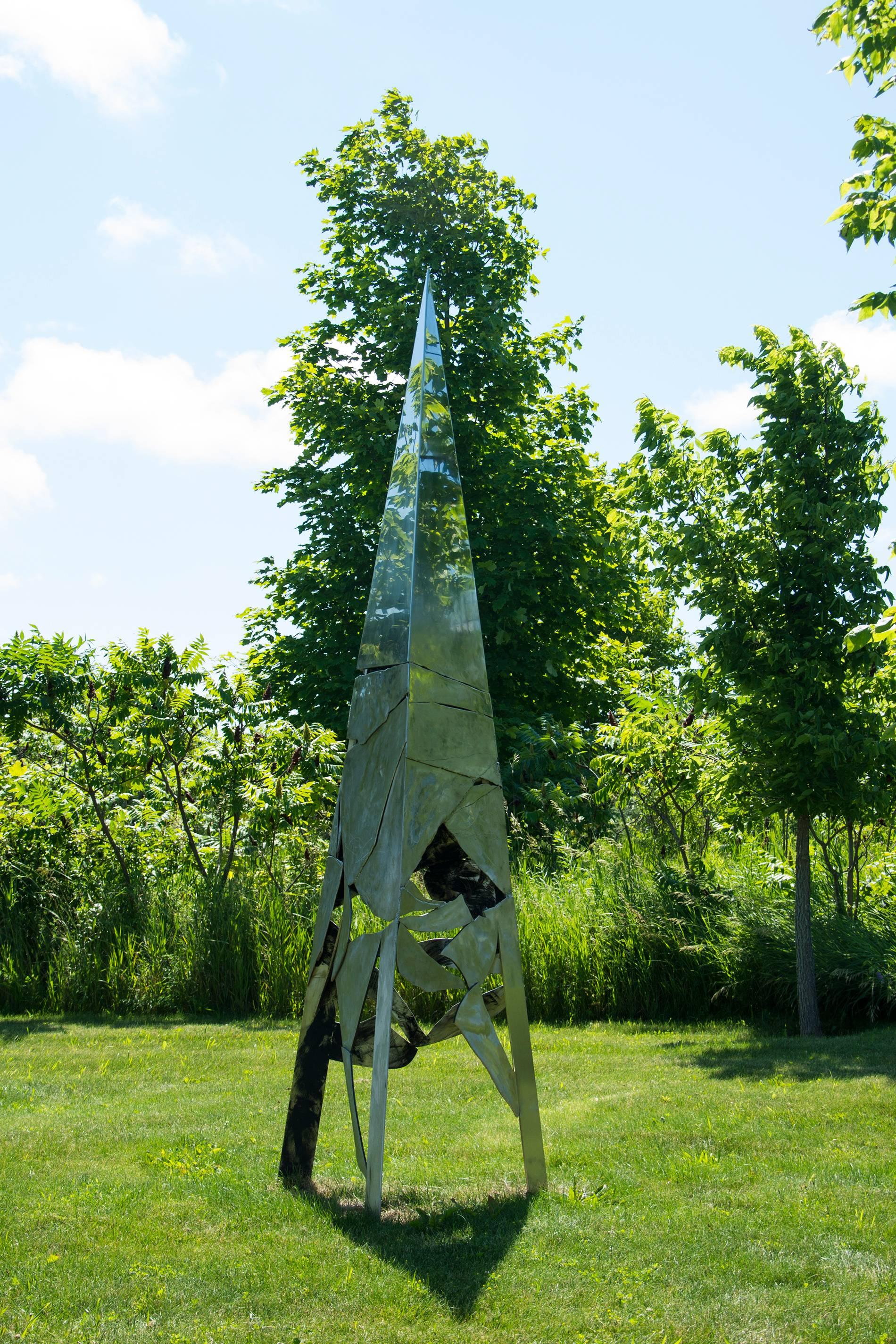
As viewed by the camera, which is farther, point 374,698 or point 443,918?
point 374,698

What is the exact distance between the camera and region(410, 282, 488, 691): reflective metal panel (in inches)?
183

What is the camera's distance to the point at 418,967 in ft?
14.1

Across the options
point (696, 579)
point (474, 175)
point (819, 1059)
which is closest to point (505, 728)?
point (696, 579)

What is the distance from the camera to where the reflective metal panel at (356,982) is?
14.2 feet

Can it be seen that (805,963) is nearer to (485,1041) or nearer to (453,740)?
(485,1041)

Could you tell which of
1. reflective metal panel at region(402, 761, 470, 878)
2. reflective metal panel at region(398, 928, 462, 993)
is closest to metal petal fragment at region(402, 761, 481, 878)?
reflective metal panel at region(402, 761, 470, 878)

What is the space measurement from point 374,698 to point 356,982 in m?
1.23

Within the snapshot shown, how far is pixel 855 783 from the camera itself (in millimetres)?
7594

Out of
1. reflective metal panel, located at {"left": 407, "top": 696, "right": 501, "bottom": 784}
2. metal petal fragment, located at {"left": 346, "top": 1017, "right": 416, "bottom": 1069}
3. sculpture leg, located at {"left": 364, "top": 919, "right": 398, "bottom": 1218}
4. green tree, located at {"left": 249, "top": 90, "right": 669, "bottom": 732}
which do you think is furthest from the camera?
green tree, located at {"left": 249, "top": 90, "right": 669, "bottom": 732}

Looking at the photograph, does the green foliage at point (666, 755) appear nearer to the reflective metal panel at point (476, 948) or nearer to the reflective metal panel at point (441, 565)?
the reflective metal panel at point (441, 565)

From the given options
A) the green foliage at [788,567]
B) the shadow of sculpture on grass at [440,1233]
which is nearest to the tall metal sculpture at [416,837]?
the shadow of sculpture on grass at [440,1233]

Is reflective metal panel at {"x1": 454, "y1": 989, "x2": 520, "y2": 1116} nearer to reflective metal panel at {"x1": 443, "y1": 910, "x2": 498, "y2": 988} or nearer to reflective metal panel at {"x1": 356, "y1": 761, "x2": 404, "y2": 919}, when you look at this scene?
reflective metal panel at {"x1": 443, "y1": 910, "x2": 498, "y2": 988}

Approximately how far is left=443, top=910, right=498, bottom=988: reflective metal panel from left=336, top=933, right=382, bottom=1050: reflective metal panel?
1.03 feet

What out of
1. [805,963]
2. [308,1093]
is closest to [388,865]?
[308,1093]
